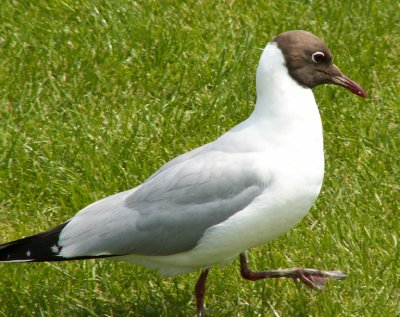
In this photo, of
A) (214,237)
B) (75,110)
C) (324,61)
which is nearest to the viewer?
(214,237)

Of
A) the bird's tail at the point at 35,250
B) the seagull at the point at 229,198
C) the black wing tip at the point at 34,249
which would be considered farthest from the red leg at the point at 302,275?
the black wing tip at the point at 34,249

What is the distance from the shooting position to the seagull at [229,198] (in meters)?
4.91

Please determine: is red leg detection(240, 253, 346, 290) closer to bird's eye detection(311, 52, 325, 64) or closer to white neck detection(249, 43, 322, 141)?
white neck detection(249, 43, 322, 141)

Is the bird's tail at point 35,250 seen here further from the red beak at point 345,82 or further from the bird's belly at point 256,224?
the red beak at point 345,82

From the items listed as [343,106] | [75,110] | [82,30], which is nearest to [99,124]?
[75,110]

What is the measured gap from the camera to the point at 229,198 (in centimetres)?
495

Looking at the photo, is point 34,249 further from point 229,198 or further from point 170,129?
point 170,129

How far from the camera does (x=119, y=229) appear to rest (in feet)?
16.7

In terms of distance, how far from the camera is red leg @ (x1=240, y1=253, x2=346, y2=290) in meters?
5.29

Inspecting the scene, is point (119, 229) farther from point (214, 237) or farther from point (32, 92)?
point (32, 92)

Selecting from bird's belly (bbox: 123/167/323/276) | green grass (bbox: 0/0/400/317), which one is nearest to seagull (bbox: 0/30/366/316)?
bird's belly (bbox: 123/167/323/276)

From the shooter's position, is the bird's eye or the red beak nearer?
the bird's eye

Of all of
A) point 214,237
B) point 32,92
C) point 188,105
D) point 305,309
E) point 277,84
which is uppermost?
point 32,92

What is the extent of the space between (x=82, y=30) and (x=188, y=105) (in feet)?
3.57
